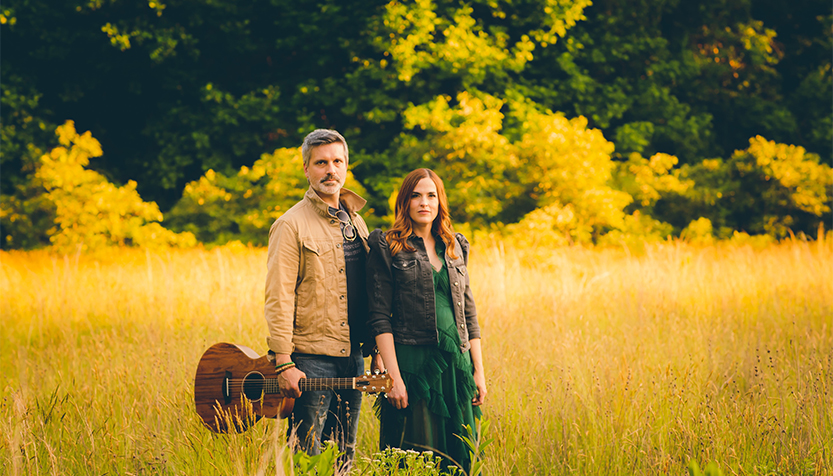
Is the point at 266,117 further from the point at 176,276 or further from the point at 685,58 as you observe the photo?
the point at 685,58

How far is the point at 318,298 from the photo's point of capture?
8.41 feet

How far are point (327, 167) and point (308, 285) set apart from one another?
1.82ft

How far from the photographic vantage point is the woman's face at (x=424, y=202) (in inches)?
103

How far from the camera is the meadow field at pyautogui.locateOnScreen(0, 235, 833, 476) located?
2881mm

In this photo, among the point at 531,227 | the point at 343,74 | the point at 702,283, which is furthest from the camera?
Answer: the point at 343,74

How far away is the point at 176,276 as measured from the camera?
8.25m

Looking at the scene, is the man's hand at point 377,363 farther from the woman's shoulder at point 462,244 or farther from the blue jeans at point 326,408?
the woman's shoulder at point 462,244

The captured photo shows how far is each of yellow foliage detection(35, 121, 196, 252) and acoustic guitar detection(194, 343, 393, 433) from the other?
875cm

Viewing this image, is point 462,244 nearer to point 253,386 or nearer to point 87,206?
point 253,386

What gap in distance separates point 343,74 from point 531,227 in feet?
26.5

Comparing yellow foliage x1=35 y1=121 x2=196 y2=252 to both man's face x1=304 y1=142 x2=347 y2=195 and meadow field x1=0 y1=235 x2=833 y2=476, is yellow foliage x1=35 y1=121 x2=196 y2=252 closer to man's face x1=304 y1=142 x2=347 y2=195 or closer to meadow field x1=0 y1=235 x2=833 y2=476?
meadow field x1=0 y1=235 x2=833 y2=476

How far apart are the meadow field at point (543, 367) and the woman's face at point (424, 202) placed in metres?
1.14

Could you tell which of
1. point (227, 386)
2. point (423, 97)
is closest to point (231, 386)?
point (227, 386)

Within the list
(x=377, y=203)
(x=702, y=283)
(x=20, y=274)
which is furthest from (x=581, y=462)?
(x=377, y=203)
